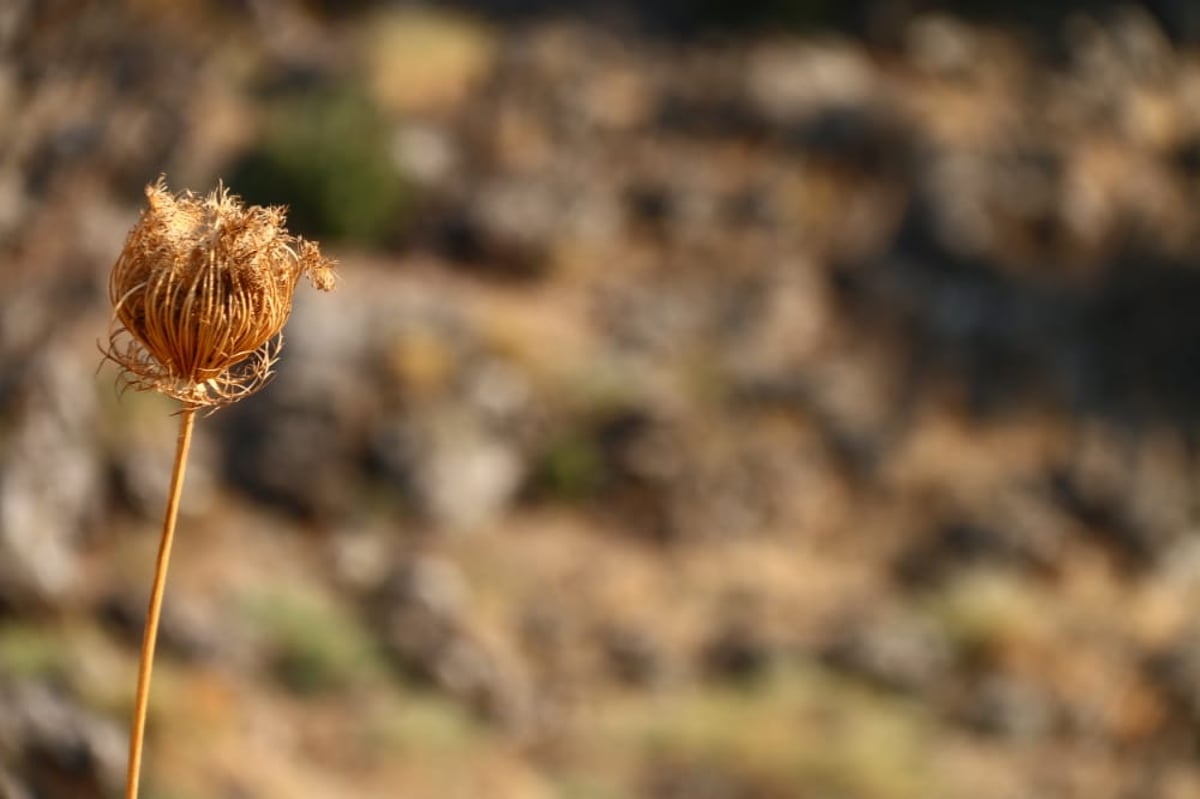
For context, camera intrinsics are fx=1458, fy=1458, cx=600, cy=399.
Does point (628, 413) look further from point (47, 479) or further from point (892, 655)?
point (47, 479)

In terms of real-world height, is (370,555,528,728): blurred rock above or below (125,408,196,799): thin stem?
above

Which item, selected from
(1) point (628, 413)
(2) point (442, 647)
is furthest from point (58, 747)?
(1) point (628, 413)

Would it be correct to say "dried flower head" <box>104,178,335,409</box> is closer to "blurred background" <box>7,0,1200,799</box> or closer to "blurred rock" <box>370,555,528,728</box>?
"blurred background" <box>7,0,1200,799</box>

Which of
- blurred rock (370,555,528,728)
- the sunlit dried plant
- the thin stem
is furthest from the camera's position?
blurred rock (370,555,528,728)

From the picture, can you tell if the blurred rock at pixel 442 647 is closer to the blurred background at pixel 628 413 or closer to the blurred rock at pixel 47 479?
the blurred background at pixel 628 413

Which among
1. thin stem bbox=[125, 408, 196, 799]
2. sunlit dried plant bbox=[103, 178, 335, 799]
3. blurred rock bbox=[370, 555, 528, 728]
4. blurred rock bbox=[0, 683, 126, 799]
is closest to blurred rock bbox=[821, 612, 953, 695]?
blurred rock bbox=[370, 555, 528, 728]

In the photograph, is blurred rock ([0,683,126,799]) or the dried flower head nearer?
the dried flower head

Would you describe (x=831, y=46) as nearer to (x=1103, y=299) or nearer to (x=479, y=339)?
(x=1103, y=299)
